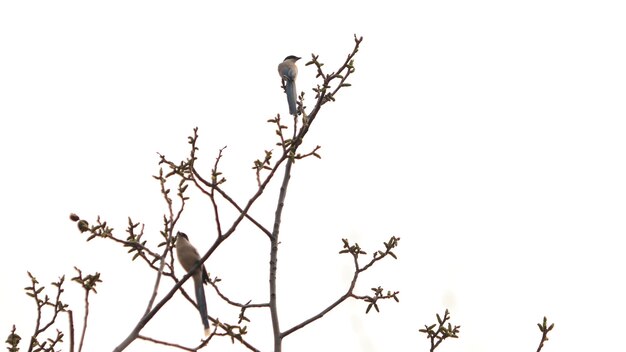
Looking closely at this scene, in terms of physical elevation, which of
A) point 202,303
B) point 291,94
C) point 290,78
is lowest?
point 202,303

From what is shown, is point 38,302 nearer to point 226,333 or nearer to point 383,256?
point 226,333

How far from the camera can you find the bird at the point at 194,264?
18.1ft

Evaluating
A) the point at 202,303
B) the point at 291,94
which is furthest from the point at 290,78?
the point at 202,303

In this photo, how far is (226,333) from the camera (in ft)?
15.7

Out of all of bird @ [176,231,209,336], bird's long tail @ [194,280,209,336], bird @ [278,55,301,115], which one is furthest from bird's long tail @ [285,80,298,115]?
bird's long tail @ [194,280,209,336]

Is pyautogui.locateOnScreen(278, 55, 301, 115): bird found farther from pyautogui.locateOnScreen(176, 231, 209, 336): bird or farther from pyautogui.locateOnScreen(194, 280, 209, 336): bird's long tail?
pyautogui.locateOnScreen(194, 280, 209, 336): bird's long tail

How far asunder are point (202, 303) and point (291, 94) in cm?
352

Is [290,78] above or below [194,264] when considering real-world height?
above

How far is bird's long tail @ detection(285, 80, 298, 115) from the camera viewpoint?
28.1 ft

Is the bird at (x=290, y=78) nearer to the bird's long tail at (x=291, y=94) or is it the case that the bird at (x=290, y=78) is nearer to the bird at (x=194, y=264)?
the bird's long tail at (x=291, y=94)

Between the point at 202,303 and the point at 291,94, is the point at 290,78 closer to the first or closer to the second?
the point at 291,94

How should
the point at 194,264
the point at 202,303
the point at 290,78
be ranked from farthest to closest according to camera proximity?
the point at 290,78, the point at 202,303, the point at 194,264

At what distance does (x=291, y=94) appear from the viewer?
8805 mm

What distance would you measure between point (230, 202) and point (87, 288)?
36.2 inches
